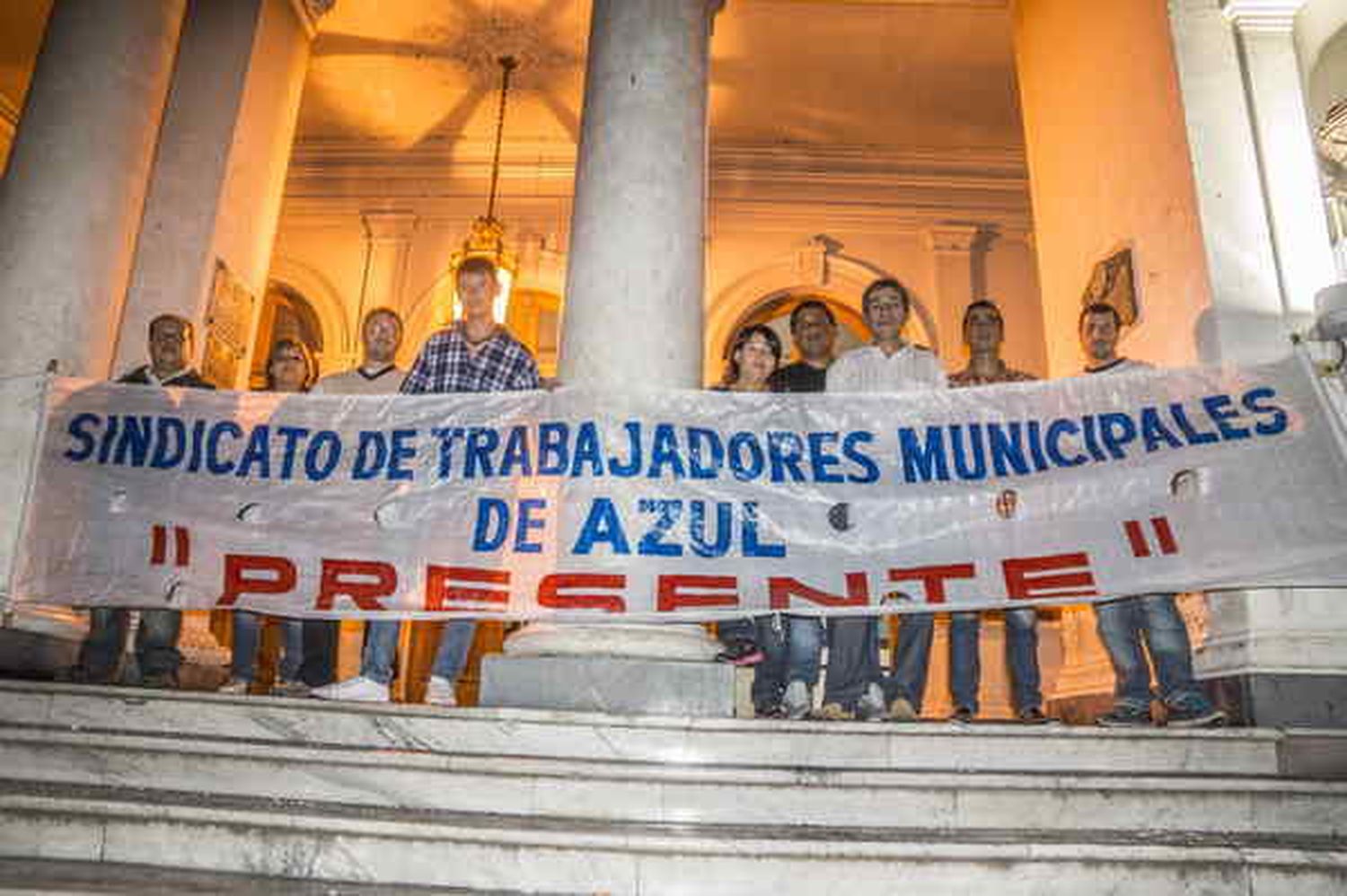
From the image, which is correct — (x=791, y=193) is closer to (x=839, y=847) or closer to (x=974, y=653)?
(x=974, y=653)

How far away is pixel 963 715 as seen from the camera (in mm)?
3891

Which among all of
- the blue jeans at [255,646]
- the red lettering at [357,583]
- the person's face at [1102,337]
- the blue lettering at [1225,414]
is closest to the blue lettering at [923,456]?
the person's face at [1102,337]

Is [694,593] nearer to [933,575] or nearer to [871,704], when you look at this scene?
[871,704]

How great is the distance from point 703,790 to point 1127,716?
176 cm

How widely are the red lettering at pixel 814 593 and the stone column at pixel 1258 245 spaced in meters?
1.48

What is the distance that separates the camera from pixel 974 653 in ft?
13.4

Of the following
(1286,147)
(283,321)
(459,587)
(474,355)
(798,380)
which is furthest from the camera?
(283,321)

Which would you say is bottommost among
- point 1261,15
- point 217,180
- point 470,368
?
point 470,368

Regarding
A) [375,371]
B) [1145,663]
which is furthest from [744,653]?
[375,371]

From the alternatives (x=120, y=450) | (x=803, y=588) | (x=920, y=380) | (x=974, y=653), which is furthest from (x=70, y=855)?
(x=920, y=380)

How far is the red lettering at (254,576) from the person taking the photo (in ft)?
13.6

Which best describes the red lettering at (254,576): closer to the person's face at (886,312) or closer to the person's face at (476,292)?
the person's face at (476,292)

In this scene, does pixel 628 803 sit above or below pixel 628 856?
above

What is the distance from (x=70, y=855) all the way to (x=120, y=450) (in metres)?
2.18
